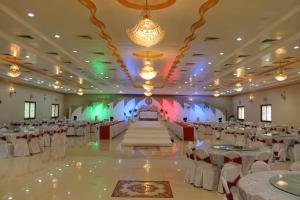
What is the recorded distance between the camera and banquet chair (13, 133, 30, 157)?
10.2 meters

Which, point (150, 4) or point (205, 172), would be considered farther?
point (205, 172)

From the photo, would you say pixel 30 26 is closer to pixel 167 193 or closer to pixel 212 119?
pixel 167 193

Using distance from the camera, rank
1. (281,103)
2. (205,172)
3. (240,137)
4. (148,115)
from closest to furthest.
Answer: (205,172) → (240,137) → (281,103) → (148,115)

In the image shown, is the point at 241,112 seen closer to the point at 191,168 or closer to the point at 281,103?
the point at 281,103

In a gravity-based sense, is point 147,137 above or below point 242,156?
below

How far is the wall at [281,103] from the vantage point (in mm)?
17455

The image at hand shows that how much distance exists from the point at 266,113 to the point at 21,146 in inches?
713

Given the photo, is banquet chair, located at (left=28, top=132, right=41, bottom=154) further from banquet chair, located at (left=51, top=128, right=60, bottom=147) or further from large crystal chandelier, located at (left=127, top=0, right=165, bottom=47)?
large crystal chandelier, located at (left=127, top=0, right=165, bottom=47)

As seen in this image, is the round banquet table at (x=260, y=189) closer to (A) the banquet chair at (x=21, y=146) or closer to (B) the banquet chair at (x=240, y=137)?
(A) the banquet chair at (x=21, y=146)

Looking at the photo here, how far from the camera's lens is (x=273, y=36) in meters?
7.95

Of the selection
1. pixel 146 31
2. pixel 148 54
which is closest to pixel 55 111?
pixel 148 54

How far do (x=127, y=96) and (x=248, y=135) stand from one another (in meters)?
19.5

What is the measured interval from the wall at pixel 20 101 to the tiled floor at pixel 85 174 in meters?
8.10

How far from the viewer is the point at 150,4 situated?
5902 millimetres
